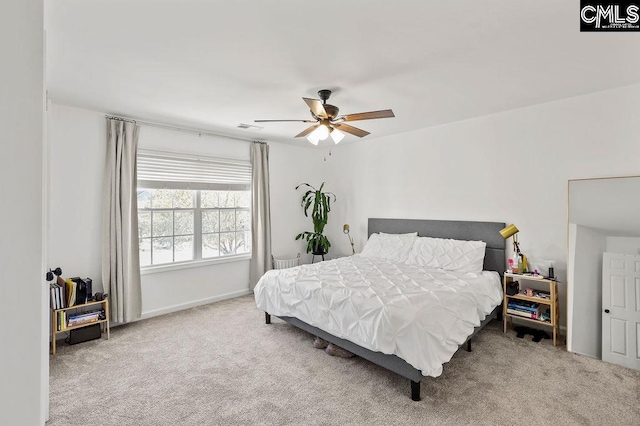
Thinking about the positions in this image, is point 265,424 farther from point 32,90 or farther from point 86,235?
point 86,235

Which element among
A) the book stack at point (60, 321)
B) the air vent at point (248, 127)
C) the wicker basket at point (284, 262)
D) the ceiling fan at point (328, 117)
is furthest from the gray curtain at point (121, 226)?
the ceiling fan at point (328, 117)

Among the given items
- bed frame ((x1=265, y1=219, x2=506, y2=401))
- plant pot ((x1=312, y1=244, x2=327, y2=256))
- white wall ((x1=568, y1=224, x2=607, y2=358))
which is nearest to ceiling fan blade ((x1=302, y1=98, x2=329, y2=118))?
bed frame ((x1=265, y1=219, x2=506, y2=401))

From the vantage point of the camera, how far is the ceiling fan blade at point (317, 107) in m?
2.40

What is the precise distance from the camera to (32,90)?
0.42 meters

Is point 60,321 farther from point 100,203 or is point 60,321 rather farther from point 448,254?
point 448,254

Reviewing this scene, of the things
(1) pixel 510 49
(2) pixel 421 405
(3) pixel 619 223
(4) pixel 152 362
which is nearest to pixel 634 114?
(3) pixel 619 223

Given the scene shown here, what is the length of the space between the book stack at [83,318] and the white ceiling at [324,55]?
7.30ft

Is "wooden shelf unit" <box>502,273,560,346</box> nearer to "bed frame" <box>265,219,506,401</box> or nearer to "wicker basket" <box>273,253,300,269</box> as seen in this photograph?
"bed frame" <box>265,219,506,401</box>

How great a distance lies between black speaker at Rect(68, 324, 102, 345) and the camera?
3021 mm

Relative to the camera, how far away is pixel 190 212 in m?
4.20

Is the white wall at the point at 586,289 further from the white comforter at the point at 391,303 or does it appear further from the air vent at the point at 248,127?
the air vent at the point at 248,127

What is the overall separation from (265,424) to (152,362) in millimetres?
1394

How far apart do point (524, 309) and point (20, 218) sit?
3891 mm

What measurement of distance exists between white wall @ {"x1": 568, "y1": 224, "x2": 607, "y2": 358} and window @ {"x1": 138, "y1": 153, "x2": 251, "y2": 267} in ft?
13.5
